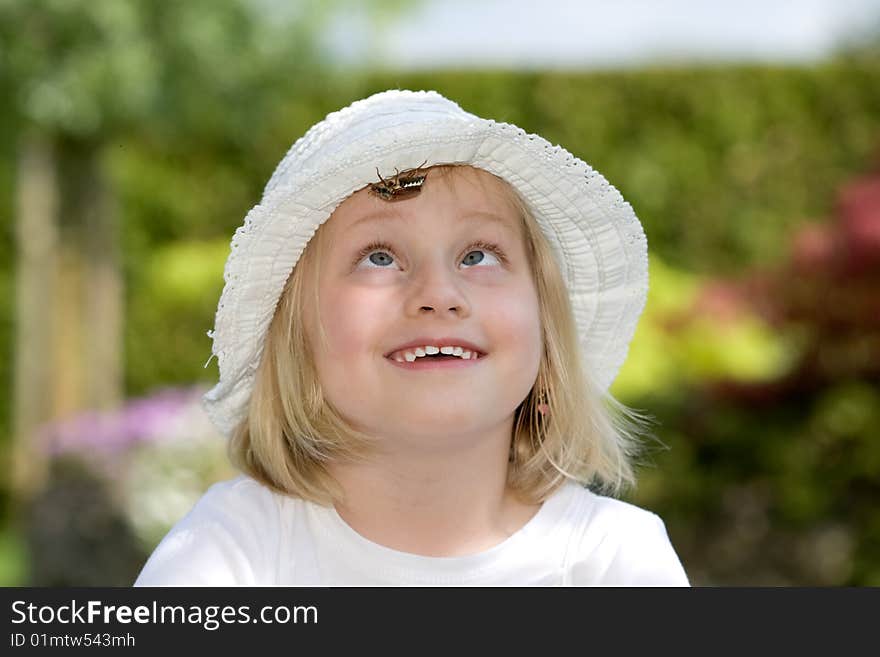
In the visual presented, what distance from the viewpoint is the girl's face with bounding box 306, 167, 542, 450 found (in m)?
1.63

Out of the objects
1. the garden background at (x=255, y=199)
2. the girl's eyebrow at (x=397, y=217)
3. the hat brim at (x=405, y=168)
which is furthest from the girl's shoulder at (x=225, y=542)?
the garden background at (x=255, y=199)

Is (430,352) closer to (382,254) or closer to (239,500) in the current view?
(382,254)

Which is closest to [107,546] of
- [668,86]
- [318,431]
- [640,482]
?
[640,482]

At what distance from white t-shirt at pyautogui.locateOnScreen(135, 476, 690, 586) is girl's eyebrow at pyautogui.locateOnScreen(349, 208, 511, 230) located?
46cm

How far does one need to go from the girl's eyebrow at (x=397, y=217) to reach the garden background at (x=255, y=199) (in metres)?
2.90

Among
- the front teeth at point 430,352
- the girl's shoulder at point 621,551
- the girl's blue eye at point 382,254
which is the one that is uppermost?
the girl's blue eye at point 382,254

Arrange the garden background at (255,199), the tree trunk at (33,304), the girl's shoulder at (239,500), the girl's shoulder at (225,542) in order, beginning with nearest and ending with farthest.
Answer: the girl's shoulder at (225,542) < the girl's shoulder at (239,500) < the garden background at (255,199) < the tree trunk at (33,304)

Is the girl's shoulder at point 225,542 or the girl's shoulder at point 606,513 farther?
the girl's shoulder at point 606,513

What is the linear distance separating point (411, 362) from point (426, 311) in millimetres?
80

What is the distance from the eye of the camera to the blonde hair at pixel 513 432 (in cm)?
179

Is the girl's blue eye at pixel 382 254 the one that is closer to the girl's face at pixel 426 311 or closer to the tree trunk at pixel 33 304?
the girl's face at pixel 426 311

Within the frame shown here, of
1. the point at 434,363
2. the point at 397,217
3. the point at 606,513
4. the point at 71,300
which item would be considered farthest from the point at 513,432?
the point at 71,300

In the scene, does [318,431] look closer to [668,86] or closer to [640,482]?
[640,482]

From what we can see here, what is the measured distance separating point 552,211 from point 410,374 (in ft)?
1.32
